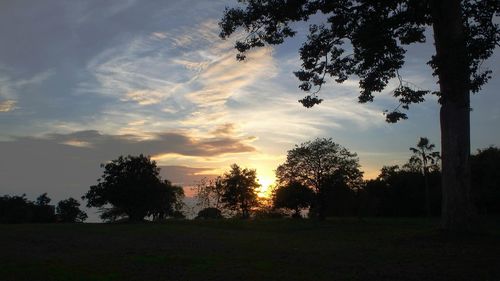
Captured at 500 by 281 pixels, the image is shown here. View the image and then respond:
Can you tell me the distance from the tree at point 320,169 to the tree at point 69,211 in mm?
36247

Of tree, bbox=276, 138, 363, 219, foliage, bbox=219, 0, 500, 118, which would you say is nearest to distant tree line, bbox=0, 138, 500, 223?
tree, bbox=276, 138, 363, 219

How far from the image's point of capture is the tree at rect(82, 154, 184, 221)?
5641 centimetres

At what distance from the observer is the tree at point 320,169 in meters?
57.1

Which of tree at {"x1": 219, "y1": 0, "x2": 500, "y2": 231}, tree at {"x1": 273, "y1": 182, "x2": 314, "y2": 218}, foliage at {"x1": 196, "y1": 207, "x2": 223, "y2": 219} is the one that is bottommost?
foliage at {"x1": 196, "y1": 207, "x2": 223, "y2": 219}

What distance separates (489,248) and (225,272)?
8.04 meters

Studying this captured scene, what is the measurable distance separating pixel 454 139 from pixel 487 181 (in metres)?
45.5

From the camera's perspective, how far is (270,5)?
59.6 ft

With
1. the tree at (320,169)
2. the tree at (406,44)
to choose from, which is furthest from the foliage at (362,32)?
the tree at (320,169)

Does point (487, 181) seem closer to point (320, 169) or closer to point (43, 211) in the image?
point (320, 169)

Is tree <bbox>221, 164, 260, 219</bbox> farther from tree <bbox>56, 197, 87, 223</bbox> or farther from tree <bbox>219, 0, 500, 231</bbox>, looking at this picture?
tree <bbox>219, 0, 500, 231</bbox>

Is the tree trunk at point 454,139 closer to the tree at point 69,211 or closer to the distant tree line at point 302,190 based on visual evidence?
the distant tree line at point 302,190

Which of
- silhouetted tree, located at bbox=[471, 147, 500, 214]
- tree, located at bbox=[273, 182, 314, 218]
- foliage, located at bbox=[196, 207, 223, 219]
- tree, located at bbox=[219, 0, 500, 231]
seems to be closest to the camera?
tree, located at bbox=[219, 0, 500, 231]

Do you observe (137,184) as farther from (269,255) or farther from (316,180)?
(269,255)

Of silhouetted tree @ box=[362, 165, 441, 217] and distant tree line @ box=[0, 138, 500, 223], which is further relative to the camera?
silhouetted tree @ box=[362, 165, 441, 217]
